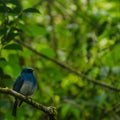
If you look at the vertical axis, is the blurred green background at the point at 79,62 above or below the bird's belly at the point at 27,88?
above

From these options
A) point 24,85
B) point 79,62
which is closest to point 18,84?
point 24,85

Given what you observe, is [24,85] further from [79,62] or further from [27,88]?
[79,62]

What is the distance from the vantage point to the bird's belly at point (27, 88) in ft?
11.2

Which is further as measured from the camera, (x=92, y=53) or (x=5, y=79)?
(x=92, y=53)

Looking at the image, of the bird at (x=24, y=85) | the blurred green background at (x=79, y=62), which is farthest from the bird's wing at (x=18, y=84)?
the blurred green background at (x=79, y=62)

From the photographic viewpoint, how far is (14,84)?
11.0 ft

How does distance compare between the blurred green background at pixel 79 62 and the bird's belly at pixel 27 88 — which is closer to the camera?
the bird's belly at pixel 27 88

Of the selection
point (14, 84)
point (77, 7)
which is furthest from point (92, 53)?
point (14, 84)

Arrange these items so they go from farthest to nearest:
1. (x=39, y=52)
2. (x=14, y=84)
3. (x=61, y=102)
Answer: (x=61, y=102) → (x=39, y=52) → (x=14, y=84)

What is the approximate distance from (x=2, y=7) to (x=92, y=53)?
8.50 ft

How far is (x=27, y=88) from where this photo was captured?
346cm

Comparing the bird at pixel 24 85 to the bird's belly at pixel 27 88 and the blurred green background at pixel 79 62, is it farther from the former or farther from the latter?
the blurred green background at pixel 79 62

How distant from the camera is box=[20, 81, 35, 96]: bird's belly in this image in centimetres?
341

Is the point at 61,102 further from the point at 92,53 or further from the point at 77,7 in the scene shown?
the point at 77,7
